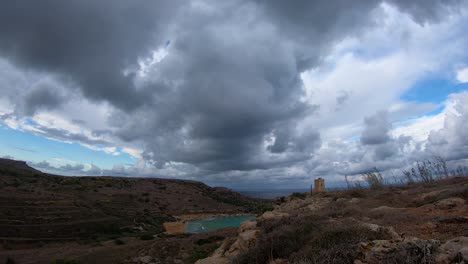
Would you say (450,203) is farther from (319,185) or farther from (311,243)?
(319,185)

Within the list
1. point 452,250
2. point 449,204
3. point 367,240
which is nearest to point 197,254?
point 449,204

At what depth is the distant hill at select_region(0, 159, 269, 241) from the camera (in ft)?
159

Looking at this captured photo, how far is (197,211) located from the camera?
8694 cm

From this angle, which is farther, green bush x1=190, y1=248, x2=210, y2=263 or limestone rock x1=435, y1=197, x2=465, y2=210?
green bush x1=190, y1=248, x2=210, y2=263

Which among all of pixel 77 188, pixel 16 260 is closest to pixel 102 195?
pixel 77 188

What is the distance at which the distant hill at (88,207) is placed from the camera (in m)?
48.3

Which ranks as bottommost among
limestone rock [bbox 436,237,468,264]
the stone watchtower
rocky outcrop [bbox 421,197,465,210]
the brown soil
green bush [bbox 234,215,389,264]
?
the brown soil

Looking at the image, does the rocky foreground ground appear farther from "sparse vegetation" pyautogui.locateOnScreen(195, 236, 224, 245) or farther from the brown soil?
the brown soil

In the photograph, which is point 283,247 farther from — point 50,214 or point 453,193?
point 50,214

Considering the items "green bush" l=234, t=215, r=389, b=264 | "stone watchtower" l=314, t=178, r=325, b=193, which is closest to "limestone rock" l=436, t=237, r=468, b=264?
"green bush" l=234, t=215, r=389, b=264

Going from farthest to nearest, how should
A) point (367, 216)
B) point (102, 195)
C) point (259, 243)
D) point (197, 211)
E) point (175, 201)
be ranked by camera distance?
point (175, 201)
point (197, 211)
point (102, 195)
point (367, 216)
point (259, 243)

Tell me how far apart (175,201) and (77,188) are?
26782 mm

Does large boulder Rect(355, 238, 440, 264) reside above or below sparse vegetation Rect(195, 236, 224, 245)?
above

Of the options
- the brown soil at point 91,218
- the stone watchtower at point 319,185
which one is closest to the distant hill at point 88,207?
the brown soil at point 91,218
